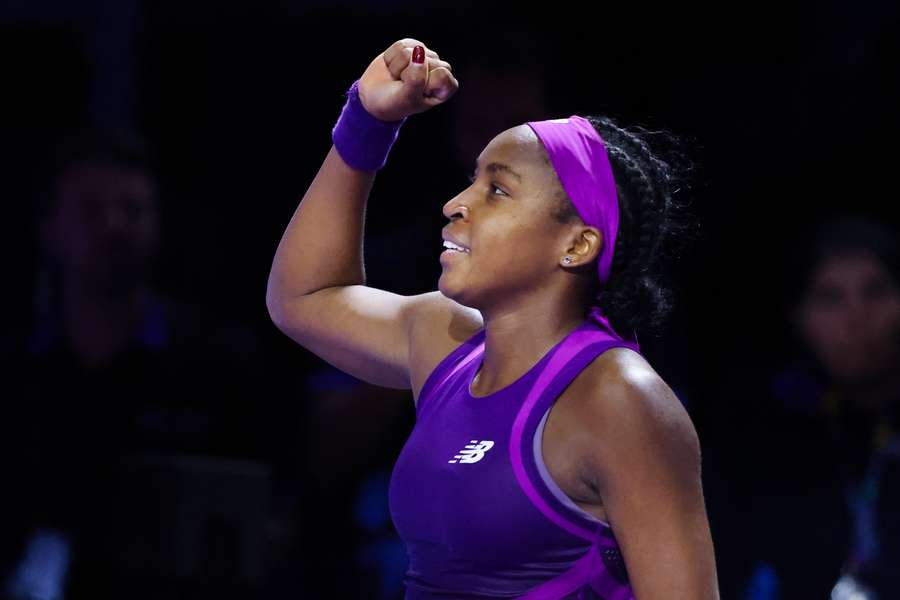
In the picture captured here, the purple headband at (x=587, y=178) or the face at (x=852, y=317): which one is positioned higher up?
the purple headband at (x=587, y=178)

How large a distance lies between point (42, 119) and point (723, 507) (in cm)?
233

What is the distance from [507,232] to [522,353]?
0.53 feet

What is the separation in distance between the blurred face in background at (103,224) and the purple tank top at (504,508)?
1892mm

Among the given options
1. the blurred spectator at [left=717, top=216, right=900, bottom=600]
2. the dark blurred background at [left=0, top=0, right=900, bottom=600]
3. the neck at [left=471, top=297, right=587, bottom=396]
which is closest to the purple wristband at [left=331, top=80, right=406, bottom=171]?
the neck at [left=471, top=297, right=587, bottom=396]

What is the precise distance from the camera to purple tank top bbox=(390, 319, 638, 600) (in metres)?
1.62

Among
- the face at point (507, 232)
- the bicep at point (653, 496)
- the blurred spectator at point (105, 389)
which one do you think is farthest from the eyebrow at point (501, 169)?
the blurred spectator at point (105, 389)

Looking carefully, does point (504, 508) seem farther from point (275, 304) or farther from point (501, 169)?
point (275, 304)

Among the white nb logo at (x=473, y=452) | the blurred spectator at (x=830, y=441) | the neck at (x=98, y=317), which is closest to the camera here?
the white nb logo at (x=473, y=452)

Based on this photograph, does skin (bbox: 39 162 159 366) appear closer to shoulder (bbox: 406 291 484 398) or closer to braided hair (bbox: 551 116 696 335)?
shoulder (bbox: 406 291 484 398)

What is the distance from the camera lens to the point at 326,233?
2.00 metres

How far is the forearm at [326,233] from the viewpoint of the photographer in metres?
2.00

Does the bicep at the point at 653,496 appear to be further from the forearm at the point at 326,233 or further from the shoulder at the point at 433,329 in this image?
the forearm at the point at 326,233

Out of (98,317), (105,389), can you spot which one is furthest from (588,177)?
(98,317)

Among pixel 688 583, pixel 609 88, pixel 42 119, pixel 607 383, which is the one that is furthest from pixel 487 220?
pixel 42 119
